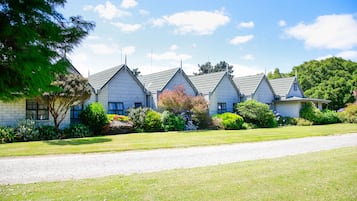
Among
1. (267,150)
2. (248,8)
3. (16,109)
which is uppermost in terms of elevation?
(248,8)

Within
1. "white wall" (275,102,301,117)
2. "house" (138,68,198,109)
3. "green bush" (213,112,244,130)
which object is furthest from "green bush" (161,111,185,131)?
"white wall" (275,102,301,117)

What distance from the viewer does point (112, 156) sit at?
36.1 ft

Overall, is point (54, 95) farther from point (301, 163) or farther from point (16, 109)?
point (301, 163)

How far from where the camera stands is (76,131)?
18.9 meters

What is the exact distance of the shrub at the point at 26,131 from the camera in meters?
16.6

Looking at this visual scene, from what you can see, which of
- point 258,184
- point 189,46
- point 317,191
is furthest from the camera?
point 189,46

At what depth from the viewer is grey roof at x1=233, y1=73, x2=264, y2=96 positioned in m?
34.7

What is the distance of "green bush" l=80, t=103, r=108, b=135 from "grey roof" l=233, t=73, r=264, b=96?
1992 centimetres

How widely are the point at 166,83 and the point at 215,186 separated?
22.6 metres

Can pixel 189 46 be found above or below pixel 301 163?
above

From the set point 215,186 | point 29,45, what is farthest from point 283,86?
point 29,45

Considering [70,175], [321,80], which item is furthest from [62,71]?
[321,80]

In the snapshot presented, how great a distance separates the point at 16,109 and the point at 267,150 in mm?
16291

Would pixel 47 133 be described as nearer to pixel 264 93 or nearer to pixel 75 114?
pixel 75 114
